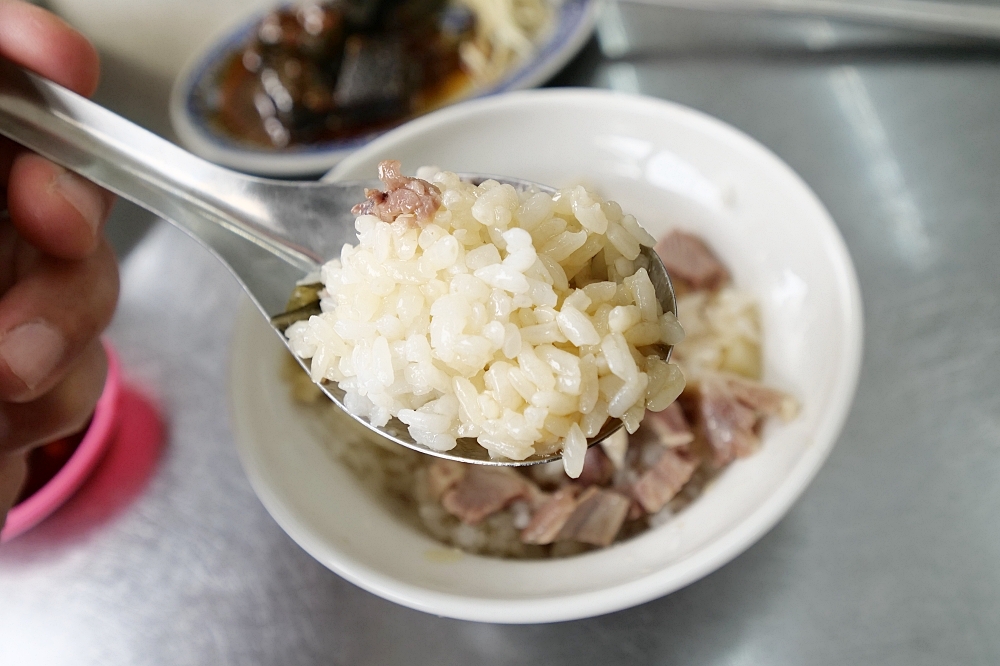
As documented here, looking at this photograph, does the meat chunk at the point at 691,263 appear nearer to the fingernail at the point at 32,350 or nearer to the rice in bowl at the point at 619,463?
the rice in bowl at the point at 619,463

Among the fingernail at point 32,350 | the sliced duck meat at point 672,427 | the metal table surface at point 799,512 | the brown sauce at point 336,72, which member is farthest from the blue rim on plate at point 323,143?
the sliced duck meat at point 672,427

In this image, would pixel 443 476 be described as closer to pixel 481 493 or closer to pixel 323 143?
pixel 481 493

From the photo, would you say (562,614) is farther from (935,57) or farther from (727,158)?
(935,57)

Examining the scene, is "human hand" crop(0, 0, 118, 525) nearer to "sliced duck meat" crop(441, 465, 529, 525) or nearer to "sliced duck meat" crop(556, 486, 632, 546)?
"sliced duck meat" crop(441, 465, 529, 525)

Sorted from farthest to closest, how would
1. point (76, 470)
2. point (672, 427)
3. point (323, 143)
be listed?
point (323, 143)
point (76, 470)
point (672, 427)

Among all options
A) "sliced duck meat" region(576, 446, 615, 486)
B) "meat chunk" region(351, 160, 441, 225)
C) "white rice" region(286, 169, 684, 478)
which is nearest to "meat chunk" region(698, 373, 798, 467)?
"sliced duck meat" region(576, 446, 615, 486)

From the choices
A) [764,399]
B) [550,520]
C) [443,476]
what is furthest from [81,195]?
[764,399]
